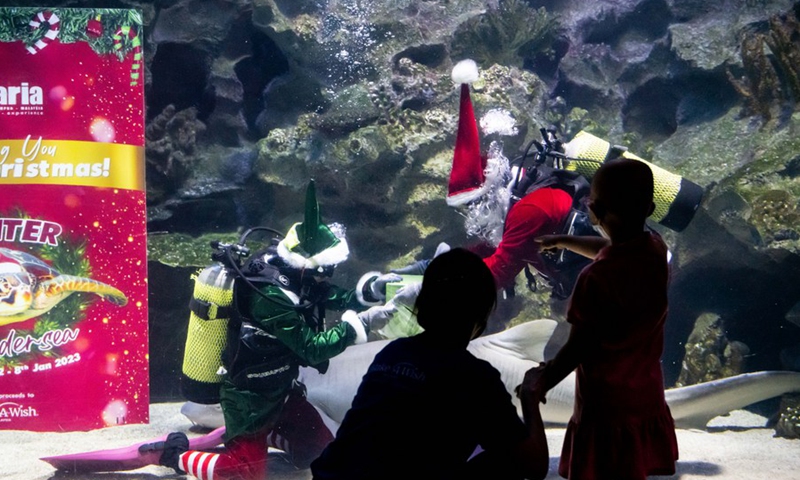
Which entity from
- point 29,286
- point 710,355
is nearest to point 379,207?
point 29,286

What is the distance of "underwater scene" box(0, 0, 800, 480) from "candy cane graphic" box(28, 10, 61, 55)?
0.01m

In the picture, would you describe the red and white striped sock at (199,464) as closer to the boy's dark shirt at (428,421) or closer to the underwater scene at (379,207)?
the underwater scene at (379,207)

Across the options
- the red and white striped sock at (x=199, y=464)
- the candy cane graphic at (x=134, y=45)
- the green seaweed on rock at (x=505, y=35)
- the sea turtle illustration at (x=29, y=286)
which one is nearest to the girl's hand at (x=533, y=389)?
Answer: the red and white striped sock at (x=199, y=464)

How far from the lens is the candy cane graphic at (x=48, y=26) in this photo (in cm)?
432

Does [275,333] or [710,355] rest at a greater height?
[275,333]

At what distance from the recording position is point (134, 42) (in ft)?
14.8

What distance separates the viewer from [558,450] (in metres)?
3.69

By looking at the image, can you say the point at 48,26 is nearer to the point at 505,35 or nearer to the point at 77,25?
the point at 77,25

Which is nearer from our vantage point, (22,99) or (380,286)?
(380,286)

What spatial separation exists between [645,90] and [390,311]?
19.3 ft

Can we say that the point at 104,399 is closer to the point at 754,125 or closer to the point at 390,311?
the point at 390,311

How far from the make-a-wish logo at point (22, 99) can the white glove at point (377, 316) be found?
309cm

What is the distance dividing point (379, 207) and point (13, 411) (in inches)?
135

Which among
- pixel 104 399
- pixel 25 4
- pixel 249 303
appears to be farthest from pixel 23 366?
pixel 25 4
